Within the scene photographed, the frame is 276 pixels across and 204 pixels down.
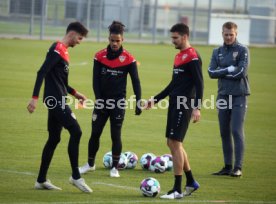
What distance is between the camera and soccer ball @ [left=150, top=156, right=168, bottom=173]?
40.9ft

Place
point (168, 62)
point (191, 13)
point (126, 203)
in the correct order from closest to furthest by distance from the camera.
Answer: point (126, 203), point (168, 62), point (191, 13)

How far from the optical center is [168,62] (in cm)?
3834

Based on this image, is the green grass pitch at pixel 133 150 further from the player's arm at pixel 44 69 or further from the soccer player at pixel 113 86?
the player's arm at pixel 44 69

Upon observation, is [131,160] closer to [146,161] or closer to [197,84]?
[146,161]

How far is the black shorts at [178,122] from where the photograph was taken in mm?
10602

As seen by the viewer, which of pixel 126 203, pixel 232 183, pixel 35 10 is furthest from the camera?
pixel 35 10

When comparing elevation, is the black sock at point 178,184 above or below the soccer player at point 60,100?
below

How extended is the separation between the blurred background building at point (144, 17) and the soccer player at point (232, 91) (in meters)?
36.8

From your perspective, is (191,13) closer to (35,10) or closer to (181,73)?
(35,10)

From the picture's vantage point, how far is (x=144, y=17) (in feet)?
191

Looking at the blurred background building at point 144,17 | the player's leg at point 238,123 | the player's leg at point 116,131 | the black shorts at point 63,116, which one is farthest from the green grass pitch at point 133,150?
the blurred background building at point 144,17

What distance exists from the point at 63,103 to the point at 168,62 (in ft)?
91.4

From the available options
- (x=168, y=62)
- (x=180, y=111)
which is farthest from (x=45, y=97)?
(x=168, y=62)

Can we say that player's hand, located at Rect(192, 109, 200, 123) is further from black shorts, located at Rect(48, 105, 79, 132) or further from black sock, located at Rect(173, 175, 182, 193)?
black shorts, located at Rect(48, 105, 79, 132)
